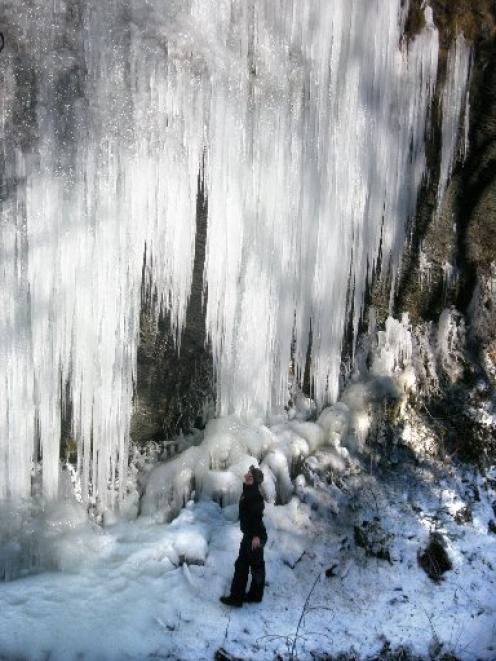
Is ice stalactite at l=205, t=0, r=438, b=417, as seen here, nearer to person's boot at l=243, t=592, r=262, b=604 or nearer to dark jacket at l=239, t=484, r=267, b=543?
dark jacket at l=239, t=484, r=267, b=543

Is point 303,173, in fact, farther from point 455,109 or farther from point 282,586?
point 282,586

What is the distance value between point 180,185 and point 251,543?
3152 mm

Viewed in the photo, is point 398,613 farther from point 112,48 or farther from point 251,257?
point 112,48

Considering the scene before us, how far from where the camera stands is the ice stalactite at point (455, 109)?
25.7 feet

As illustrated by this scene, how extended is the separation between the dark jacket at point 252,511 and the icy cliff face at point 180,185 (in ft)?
5.13

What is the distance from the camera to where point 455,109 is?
798 cm

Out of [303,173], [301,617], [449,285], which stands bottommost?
[301,617]

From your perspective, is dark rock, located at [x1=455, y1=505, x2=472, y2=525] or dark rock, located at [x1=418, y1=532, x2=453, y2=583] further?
dark rock, located at [x1=455, y1=505, x2=472, y2=525]

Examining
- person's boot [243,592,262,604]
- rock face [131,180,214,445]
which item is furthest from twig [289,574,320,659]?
→ rock face [131,180,214,445]

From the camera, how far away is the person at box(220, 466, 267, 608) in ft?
17.0

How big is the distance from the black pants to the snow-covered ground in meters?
0.15

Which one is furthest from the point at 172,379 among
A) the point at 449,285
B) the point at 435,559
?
the point at 449,285

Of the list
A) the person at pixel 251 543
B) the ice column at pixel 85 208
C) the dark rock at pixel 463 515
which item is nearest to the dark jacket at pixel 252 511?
the person at pixel 251 543

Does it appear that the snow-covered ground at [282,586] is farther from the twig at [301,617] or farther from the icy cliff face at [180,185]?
the icy cliff face at [180,185]
